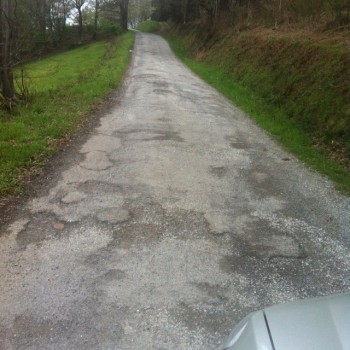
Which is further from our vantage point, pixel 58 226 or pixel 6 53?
pixel 6 53

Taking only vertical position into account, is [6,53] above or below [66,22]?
below

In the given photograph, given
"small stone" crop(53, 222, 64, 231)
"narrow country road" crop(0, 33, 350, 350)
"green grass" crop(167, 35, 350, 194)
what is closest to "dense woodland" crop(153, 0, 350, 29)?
"green grass" crop(167, 35, 350, 194)

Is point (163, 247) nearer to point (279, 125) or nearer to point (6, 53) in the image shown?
point (279, 125)

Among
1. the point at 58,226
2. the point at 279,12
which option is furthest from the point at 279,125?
the point at 279,12

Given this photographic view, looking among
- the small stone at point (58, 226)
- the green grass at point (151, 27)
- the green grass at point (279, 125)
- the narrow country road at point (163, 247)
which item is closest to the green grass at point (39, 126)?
the narrow country road at point (163, 247)

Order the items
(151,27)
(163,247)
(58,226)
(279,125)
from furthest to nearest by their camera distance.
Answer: (151,27) → (279,125) → (58,226) → (163,247)

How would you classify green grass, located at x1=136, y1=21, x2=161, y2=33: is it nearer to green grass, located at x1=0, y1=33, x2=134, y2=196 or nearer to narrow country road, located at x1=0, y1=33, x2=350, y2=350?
green grass, located at x1=0, y1=33, x2=134, y2=196

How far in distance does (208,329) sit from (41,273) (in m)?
1.81

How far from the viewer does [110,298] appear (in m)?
3.73

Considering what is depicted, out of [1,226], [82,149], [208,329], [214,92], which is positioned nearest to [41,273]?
[1,226]

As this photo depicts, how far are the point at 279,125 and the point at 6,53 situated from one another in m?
7.76

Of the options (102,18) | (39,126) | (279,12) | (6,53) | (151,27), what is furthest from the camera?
(151,27)

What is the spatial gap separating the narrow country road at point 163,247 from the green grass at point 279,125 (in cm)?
43

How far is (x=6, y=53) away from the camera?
11.0 meters
